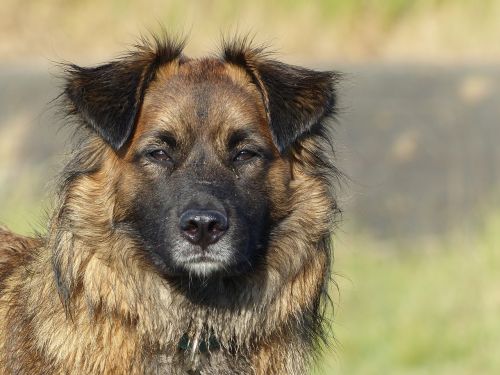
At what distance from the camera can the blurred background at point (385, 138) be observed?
11711 mm

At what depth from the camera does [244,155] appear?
247 inches

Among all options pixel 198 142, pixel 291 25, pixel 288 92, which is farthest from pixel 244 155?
pixel 291 25

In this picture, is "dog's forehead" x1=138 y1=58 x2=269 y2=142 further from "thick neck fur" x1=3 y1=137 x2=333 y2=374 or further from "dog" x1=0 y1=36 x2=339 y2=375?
"thick neck fur" x1=3 y1=137 x2=333 y2=374

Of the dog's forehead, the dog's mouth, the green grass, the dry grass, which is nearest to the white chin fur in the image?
the dog's mouth

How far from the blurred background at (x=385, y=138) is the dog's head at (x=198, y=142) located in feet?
9.09

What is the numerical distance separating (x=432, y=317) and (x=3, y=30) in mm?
8868

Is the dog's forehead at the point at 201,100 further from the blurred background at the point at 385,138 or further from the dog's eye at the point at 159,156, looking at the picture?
the blurred background at the point at 385,138

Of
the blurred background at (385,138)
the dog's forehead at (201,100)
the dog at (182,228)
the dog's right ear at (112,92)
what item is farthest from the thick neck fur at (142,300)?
the blurred background at (385,138)

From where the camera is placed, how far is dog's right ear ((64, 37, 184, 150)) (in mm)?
6055

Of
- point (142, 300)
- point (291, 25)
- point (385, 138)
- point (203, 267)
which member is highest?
point (291, 25)

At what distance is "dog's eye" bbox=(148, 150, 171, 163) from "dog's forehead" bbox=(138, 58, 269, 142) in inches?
5.4

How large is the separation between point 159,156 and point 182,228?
1.66ft

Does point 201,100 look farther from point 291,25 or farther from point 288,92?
point 291,25

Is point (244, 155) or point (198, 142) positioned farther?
point (244, 155)
